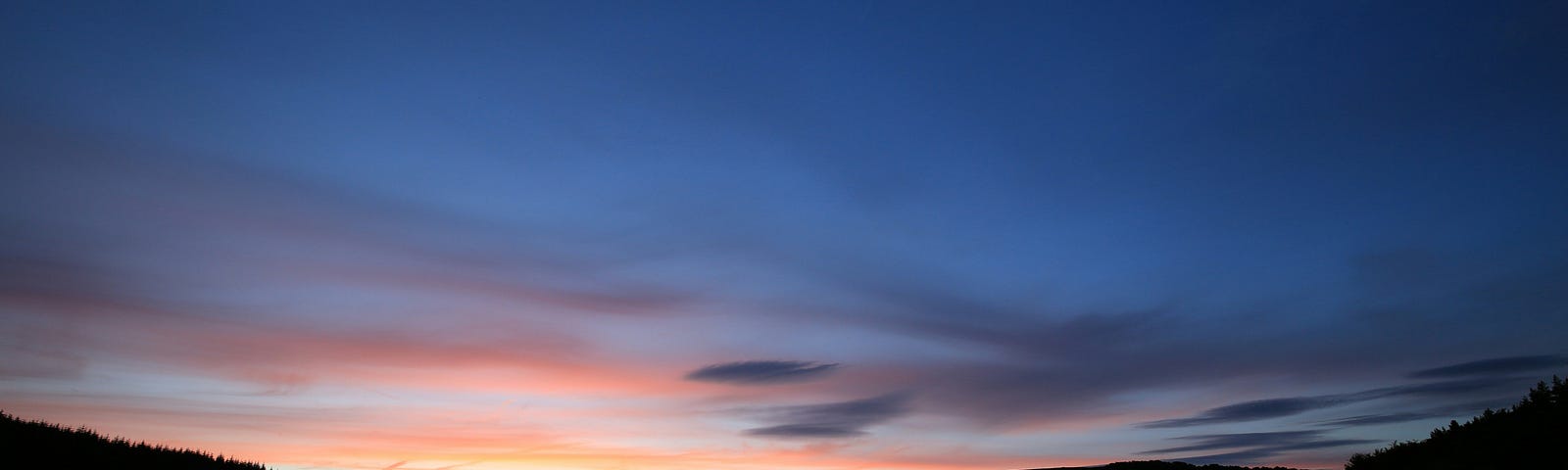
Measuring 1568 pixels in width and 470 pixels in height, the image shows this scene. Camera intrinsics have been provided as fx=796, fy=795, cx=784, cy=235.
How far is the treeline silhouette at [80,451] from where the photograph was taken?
2277 centimetres

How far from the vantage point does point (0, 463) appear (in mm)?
20875

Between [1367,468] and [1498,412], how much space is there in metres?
3.70

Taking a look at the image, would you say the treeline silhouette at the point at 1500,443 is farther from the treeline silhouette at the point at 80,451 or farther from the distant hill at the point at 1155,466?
the treeline silhouette at the point at 80,451

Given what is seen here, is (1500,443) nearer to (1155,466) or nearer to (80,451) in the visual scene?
(1155,466)

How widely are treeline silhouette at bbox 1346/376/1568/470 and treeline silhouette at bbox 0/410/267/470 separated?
3776 cm

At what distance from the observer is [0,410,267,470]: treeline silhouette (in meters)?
22.8

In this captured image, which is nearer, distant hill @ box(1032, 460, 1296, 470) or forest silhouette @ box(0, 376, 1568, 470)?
forest silhouette @ box(0, 376, 1568, 470)

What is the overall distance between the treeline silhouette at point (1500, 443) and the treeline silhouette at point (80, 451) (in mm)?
37761

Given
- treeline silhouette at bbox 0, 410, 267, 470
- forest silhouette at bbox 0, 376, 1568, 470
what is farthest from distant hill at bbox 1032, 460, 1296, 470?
treeline silhouette at bbox 0, 410, 267, 470

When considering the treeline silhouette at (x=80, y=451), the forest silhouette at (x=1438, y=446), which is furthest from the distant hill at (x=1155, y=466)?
the treeline silhouette at (x=80, y=451)

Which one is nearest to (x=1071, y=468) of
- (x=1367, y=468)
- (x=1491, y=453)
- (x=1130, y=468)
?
(x=1130, y=468)

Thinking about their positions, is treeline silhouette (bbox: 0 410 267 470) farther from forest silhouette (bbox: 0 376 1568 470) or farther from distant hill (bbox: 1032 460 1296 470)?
distant hill (bbox: 1032 460 1296 470)

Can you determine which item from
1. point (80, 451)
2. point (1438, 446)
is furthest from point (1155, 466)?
point (80, 451)

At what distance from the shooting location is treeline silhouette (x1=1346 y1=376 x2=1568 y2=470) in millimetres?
18969
